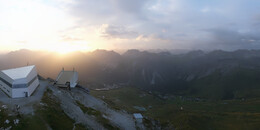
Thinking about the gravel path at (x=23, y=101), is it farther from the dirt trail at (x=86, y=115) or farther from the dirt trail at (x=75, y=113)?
the dirt trail at (x=86, y=115)

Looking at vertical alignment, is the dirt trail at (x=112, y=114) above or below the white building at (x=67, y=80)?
below

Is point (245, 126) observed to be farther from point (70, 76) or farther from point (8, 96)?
point (8, 96)

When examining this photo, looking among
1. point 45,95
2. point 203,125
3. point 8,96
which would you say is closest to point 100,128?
point 45,95

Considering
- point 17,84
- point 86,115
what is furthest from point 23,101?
point 86,115

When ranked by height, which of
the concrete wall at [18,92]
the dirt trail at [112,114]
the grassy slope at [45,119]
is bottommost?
the dirt trail at [112,114]

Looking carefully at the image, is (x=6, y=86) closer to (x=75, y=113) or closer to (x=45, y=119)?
(x=45, y=119)

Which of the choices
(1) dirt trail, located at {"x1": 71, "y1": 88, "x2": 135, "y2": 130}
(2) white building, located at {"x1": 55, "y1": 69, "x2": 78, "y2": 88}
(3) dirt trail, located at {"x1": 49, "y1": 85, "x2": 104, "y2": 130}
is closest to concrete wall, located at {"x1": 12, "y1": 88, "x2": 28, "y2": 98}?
(3) dirt trail, located at {"x1": 49, "y1": 85, "x2": 104, "y2": 130}

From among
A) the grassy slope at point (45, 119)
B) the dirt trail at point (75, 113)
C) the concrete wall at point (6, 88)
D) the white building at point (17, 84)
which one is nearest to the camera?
the grassy slope at point (45, 119)

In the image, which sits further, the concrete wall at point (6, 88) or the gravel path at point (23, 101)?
the concrete wall at point (6, 88)

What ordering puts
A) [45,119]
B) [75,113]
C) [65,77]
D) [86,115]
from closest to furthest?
[45,119] → [75,113] → [86,115] → [65,77]

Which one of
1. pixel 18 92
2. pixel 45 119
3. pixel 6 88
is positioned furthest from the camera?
pixel 6 88

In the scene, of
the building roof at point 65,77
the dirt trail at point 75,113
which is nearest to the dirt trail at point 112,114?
the dirt trail at point 75,113
